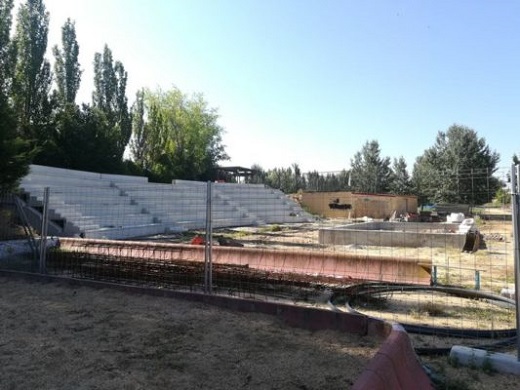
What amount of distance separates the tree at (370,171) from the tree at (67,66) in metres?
38.4

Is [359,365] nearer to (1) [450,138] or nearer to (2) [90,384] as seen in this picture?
(2) [90,384]

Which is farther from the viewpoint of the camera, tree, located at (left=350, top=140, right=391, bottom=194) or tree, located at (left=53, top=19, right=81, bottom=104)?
tree, located at (left=350, top=140, right=391, bottom=194)

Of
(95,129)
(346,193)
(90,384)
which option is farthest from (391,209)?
(90,384)

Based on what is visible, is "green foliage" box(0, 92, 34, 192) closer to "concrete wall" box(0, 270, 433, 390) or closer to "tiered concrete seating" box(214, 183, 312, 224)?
"concrete wall" box(0, 270, 433, 390)

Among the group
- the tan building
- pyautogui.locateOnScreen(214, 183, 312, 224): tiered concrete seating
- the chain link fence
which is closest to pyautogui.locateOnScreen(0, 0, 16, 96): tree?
the chain link fence

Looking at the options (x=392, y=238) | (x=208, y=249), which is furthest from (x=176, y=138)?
(x=208, y=249)

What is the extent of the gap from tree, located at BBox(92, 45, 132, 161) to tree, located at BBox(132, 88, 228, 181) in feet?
18.1

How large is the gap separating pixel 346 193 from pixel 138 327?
35998 millimetres

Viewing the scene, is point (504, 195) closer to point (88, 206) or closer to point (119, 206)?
point (88, 206)

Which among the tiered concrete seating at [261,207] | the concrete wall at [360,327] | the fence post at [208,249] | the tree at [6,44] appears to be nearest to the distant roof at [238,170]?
the tiered concrete seating at [261,207]

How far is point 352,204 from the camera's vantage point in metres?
39.4

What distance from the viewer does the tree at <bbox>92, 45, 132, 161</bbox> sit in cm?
4356

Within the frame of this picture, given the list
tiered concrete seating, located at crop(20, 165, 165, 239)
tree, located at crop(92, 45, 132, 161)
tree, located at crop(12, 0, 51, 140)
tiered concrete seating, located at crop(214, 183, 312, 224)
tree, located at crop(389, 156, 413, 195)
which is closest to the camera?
tiered concrete seating, located at crop(20, 165, 165, 239)

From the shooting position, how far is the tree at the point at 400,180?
202 ft
